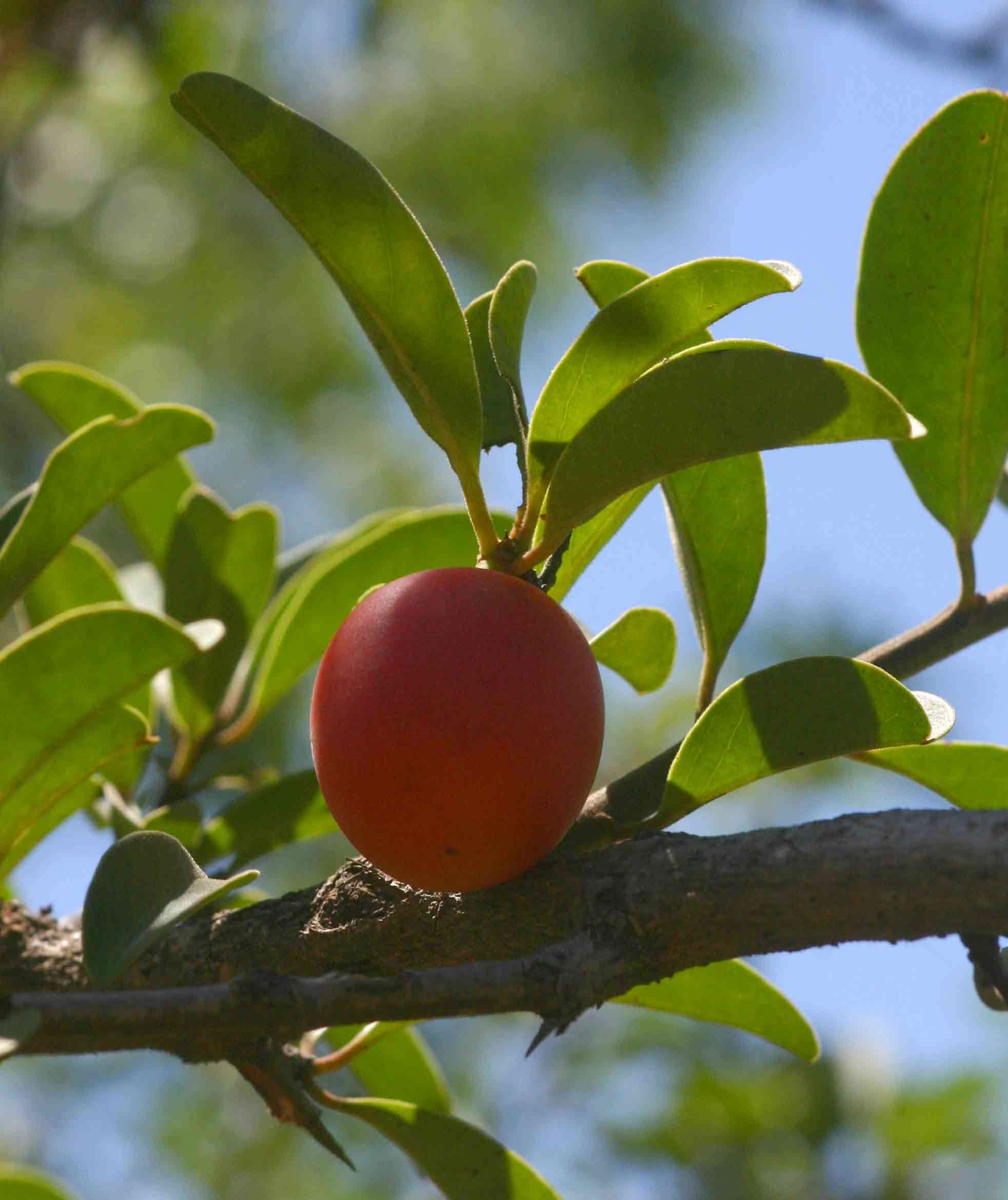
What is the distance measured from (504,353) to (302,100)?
16.8ft

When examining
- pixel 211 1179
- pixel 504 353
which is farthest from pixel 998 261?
pixel 211 1179

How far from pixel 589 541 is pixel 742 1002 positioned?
0.45m

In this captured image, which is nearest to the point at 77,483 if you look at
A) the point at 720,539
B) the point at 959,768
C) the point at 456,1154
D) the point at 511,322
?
the point at 511,322

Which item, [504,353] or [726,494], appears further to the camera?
[726,494]

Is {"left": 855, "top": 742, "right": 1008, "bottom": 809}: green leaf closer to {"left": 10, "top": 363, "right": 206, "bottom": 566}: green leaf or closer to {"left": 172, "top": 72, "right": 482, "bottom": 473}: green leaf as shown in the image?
{"left": 172, "top": 72, "right": 482, "bottom": 473}: green leaf

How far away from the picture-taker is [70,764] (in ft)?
3.97

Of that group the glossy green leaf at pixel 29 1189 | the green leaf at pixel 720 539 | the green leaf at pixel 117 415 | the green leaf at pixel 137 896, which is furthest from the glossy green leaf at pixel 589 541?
the glossy green leaf at pixel 29 1189

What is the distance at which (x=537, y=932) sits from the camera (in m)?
0.95

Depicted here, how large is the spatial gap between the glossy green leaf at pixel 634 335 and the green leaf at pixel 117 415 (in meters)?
0.74

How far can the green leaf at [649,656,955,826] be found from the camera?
0.94 meters

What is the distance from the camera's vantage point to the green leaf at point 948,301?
1.10 meters

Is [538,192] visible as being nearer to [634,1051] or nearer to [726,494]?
[634,1051]

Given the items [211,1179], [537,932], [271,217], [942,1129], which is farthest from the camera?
[271,217]

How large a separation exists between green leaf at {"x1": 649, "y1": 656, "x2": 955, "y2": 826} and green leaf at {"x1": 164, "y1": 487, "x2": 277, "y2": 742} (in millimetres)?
798
